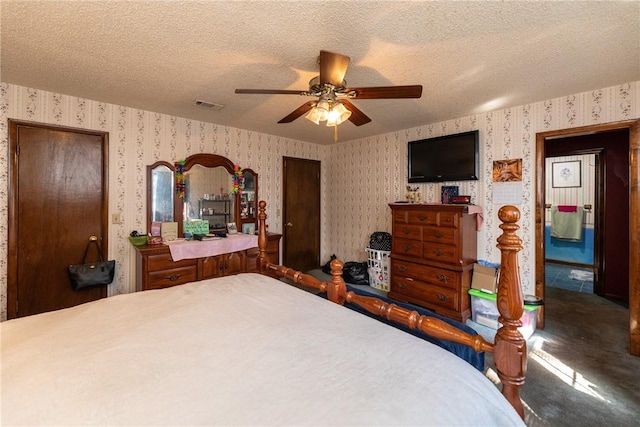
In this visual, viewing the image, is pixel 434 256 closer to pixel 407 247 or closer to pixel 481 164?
pixel 407 247

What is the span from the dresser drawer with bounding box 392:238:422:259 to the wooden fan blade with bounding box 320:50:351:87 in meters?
2.30

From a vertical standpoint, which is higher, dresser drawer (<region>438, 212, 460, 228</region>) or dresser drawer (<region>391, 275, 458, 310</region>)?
dresser drawer (<region>438, 212, 460, 228</region>)

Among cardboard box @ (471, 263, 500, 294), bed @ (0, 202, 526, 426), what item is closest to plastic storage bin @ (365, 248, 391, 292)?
cardboard box @ (471, 263, 500, 294)

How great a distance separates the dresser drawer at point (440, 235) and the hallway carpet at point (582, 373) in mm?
1180

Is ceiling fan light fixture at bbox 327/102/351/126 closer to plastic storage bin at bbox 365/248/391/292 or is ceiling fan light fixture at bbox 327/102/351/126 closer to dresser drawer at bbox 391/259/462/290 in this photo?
dresser drawer at bbox 391/259/462/290

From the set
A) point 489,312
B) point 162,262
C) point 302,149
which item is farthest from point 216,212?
point 489,312

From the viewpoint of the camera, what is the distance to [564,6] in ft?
4.93

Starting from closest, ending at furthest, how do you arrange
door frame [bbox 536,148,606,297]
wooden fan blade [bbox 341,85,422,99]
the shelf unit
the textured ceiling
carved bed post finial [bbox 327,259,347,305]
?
the textured ceiling → carved bed post finial [bbox 327,259,347,305] → wooden fan blade [bbox 341,85,422,99] → the shelf unit → door frame [bbox 536,148,606,297]

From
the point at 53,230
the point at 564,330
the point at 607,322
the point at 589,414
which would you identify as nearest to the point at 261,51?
the point at 53,230

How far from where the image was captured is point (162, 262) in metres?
2.91

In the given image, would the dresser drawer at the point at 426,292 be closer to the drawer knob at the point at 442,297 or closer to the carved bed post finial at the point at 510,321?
the drawer knob at the point at 442,297

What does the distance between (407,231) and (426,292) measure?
77cm

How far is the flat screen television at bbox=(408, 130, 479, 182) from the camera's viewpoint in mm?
3324

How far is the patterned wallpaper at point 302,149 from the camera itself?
8.48 feet
